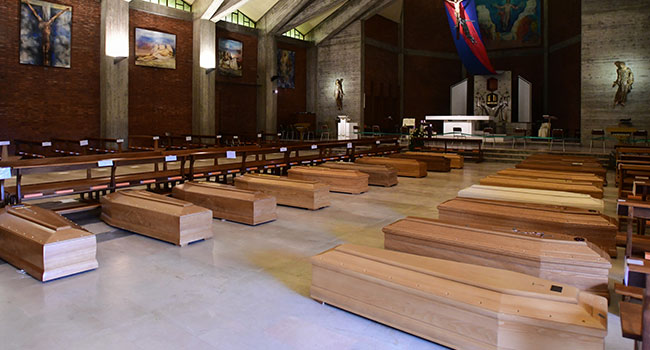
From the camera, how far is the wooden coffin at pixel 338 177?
7.76 meters

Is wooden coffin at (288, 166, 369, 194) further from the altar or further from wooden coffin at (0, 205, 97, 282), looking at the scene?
the altar

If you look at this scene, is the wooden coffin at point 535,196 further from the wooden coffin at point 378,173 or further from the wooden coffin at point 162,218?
the wooden coffin at point 162,218

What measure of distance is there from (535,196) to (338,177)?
340cm

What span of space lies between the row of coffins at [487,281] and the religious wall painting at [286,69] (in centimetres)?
1727

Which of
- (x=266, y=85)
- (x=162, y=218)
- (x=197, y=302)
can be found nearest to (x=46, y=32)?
(x=266, y=85)

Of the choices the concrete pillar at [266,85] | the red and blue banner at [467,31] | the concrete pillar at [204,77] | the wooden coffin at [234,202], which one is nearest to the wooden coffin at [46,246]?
the wooden coffin at [234,202]

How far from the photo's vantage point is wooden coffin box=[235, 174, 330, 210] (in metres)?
6.38

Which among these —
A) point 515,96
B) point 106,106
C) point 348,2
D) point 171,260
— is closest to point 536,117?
point 515,96

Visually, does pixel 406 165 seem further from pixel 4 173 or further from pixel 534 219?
pixel 4 173

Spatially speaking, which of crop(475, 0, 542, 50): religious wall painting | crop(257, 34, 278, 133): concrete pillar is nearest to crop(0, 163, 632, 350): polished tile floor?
crop(257, 34, 278, 133): concrete pillar

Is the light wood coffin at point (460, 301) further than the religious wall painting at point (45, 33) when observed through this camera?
No

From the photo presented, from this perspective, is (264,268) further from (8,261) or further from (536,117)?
(536,117)

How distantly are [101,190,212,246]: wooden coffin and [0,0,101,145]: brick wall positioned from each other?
949 centimetres

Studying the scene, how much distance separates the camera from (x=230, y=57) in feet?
59.5
